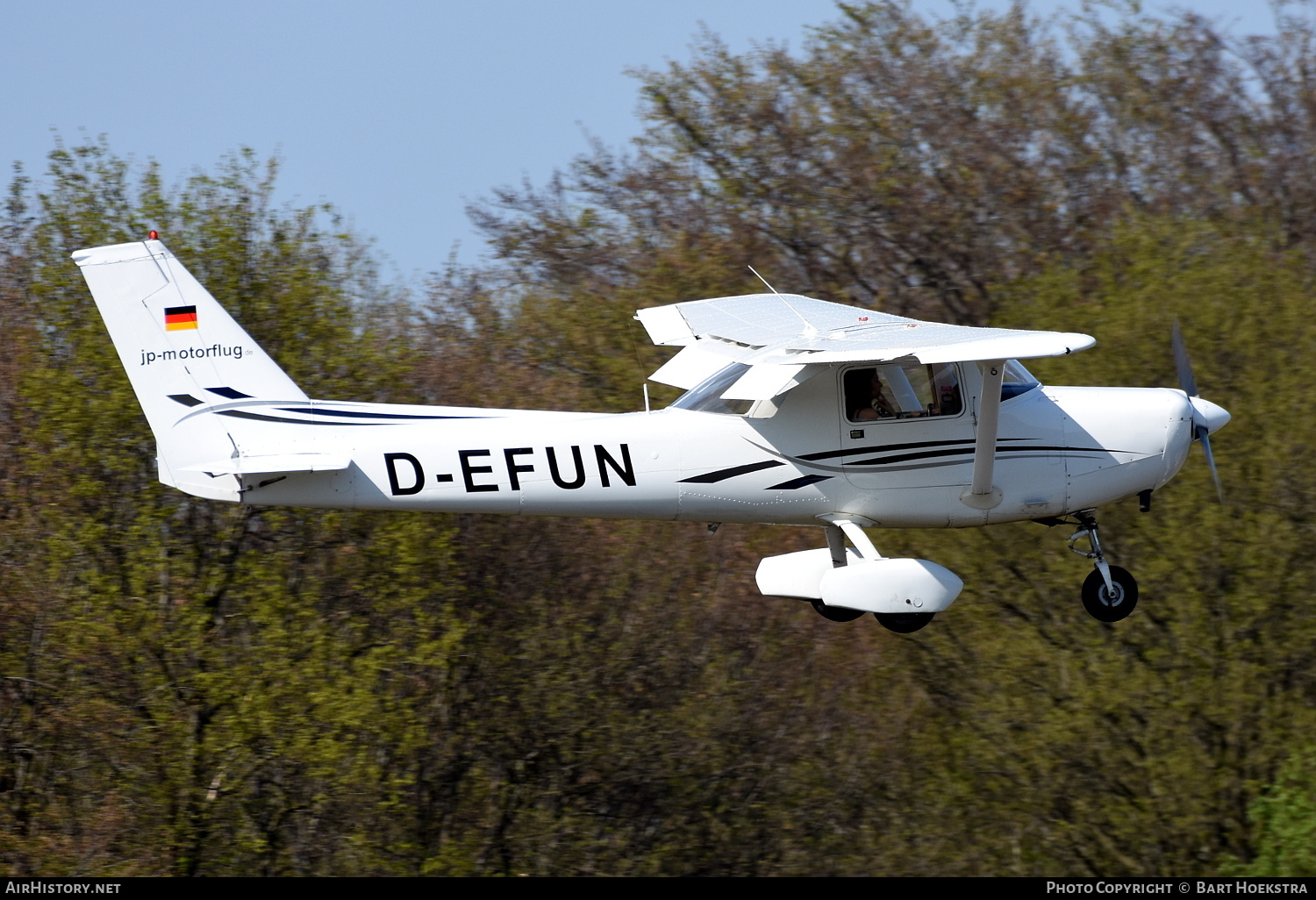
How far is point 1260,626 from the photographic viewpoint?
70.4 ft

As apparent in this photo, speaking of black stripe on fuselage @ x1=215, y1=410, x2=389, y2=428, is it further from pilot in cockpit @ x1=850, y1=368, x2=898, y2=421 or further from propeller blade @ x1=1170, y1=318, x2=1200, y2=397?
propeller blade @ x1=1170, y1=318, x2=1200, y2=397

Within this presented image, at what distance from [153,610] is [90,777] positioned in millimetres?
2099

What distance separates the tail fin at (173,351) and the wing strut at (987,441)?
4.87 meters

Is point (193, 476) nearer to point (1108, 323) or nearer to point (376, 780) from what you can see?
point (376, 780)

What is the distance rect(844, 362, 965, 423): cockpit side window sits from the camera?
1166cm

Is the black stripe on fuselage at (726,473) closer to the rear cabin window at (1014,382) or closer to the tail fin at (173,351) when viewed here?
the rear cabin window at (1014,382)

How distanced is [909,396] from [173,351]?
5.30 metres

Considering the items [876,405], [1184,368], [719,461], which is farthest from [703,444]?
[1184,368]

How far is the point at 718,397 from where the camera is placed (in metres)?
11.8

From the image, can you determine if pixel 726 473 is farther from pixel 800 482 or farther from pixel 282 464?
pixel 282 464

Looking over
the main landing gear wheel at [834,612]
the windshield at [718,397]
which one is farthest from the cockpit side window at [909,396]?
the main landing gear wheel at [834,612]

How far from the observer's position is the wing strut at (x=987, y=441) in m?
11.3

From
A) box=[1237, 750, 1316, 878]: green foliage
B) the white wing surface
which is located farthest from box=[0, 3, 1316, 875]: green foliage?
the white wing surface

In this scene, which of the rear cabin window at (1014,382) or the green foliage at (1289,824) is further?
Answer: the green foliage at (1289,824)
